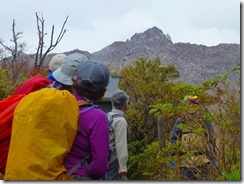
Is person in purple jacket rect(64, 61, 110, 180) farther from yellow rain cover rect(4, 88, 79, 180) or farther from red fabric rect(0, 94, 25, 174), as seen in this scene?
red fabric rect(0, 94, 25, 174)

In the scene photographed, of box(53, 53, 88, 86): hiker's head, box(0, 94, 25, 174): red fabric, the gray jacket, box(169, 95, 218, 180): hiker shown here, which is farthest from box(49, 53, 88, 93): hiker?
the gray jacket

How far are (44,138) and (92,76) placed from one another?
39 cm

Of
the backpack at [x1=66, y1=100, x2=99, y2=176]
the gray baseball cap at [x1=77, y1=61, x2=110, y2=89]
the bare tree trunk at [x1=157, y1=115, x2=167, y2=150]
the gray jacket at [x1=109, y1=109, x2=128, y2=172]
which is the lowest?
the bare tree trunk at [x1=157, y1=115, x2=167, y2=150]

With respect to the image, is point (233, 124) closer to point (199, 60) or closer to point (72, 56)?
point (72, 56)

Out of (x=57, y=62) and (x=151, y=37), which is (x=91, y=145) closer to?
(x=57, y=62)

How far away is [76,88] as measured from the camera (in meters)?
2.51

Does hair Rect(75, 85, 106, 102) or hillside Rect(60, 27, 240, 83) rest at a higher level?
hair Rect(75, 85, 106, 102)

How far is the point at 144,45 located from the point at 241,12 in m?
34.8

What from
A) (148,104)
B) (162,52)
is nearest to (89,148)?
(148,104)

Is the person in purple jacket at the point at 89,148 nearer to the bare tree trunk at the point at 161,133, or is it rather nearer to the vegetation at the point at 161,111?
the vegetation at the point at 161,111

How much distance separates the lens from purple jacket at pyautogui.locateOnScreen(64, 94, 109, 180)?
2.33 m

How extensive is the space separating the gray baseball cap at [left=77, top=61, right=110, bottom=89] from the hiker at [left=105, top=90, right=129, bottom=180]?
1.56 m

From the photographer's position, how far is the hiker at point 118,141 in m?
4.00

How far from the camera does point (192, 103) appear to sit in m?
3.14
